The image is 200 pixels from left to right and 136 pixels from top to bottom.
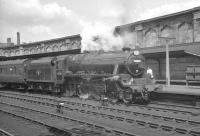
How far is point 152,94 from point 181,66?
547 cm

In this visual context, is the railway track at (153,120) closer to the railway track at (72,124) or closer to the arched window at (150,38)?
the railway track at (72,124)

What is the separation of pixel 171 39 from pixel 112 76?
610 cm

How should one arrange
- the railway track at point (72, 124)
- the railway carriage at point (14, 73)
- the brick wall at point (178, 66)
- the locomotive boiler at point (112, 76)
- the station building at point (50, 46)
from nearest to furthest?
1. the railway track at point (72, 124)
2. the locomotive boiler at point (112, 76)
3. the brick wall at point (178, 66)
4. the railway carriage at point (14, 73)
5. the station building at point (50, 46)

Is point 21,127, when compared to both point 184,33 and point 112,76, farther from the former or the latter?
point 184,33

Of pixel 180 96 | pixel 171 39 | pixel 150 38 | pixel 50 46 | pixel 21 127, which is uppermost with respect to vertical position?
pixel 50 46

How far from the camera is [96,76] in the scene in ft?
52.1

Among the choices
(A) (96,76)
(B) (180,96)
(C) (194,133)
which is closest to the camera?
(C) (194,133)

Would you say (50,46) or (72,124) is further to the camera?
(50,46)

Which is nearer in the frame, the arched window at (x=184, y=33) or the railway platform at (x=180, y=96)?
the railway platform at (x=180, y=96)

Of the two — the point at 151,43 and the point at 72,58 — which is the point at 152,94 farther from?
the point at 151,43

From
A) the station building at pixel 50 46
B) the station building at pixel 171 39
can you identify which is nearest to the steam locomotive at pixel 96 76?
the station building at pixel 171 39

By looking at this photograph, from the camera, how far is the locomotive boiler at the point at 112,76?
14758mm

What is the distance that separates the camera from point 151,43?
2731 cm

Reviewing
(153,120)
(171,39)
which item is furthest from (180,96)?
(153,120)
